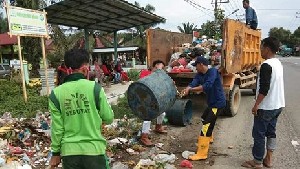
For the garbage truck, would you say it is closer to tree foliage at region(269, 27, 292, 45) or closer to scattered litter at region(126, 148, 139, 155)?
scattered litter at region(126, 148, 139, 155)

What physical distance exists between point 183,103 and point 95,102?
4.41 meters

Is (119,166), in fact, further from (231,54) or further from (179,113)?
(231,54)

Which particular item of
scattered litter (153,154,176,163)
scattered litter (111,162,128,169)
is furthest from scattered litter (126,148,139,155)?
scattered litter (111,162,128,169)

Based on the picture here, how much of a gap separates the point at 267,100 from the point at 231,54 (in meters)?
2.80

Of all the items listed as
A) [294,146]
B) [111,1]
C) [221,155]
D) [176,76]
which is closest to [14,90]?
[111,1]

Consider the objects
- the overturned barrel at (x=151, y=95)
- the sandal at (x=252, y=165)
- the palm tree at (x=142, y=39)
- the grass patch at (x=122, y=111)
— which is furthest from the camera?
the palm tree at (x=142, y=39)

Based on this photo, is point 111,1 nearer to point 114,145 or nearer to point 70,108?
point 114,145

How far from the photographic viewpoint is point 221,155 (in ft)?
17.2

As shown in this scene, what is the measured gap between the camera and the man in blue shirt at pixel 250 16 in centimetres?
916

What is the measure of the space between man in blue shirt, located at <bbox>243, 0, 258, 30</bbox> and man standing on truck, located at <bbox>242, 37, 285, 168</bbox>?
15.9 ft

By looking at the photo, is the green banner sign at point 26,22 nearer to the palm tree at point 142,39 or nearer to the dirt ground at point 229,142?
the dirt ground at point 229,142

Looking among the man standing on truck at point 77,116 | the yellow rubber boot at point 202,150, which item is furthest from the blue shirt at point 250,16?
the man standing on truck at point 77,116

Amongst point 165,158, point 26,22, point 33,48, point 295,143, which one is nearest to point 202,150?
point 165,158

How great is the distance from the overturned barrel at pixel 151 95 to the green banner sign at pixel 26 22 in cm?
435
